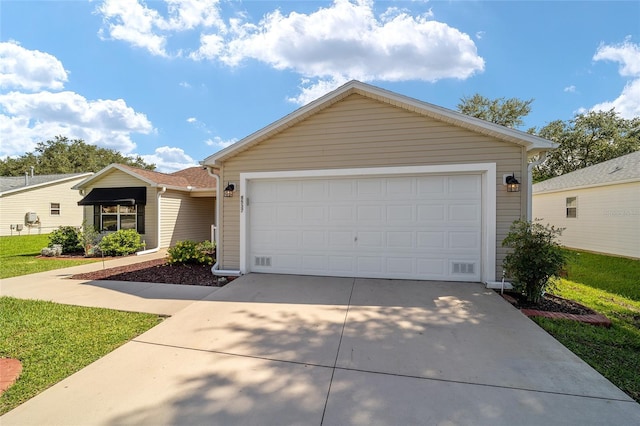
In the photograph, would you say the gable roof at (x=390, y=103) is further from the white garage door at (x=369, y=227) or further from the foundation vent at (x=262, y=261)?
the foundation vent at (x=262, y=261)

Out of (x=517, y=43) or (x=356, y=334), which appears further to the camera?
(x=517, y=43)

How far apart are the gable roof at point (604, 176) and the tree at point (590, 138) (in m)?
9.72

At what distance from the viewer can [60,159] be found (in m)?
32.1

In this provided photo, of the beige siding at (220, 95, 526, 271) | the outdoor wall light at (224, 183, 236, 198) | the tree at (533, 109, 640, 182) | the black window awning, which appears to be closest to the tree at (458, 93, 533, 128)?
the tree at (533, 109, 640, 182)

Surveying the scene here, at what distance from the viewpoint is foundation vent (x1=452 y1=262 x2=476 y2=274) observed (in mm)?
5551

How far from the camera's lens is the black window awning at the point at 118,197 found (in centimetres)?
1110

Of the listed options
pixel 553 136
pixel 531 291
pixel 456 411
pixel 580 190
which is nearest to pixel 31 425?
pixel 456 411

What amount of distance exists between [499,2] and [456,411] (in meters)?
9.41

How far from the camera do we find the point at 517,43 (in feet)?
29.3

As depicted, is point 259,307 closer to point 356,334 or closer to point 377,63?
point 356,334

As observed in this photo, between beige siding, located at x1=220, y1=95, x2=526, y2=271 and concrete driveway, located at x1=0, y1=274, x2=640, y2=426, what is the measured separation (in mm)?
2453

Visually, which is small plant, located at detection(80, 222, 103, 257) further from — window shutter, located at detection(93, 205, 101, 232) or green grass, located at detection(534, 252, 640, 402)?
green grass, located at detection(534, 252, 640, 402)

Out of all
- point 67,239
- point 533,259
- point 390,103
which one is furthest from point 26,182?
point 533,259

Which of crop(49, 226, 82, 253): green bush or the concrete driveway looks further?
crop(49, 226, 82, 253): green bush
